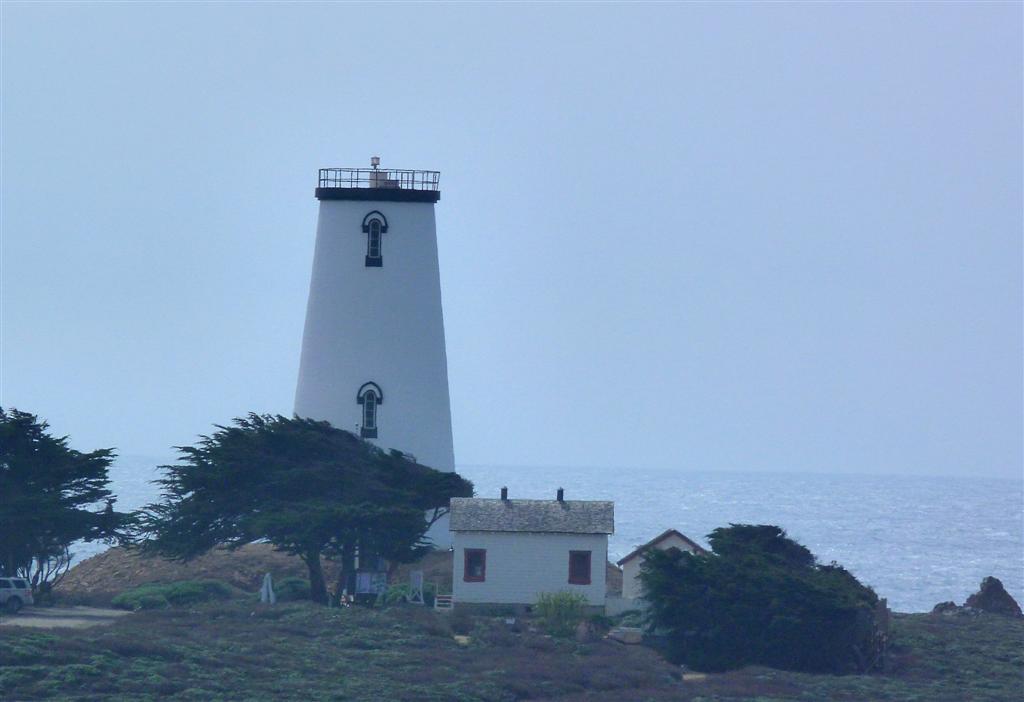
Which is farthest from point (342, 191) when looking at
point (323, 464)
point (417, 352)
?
point (323, 464)

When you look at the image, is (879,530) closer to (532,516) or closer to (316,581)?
(532,516)

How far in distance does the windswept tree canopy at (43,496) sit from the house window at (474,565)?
8.77 metres

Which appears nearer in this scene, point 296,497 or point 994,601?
point 296,497

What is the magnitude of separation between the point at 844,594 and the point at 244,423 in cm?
1722

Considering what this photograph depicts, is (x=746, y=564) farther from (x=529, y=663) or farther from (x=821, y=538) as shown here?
(x=821, y=538)

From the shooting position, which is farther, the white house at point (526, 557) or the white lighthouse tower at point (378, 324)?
the white lighthouse tower at point (378, 324)

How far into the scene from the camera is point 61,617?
4366 centimetres

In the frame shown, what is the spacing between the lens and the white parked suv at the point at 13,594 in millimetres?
44531

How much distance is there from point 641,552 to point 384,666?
10643mm

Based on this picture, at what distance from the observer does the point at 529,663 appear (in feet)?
122

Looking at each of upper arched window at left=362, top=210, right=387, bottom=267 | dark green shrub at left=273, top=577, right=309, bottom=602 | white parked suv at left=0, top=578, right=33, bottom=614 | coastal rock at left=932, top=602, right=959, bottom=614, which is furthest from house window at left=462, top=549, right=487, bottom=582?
coastal rock at left=932, top=602, right=959, bottom=614

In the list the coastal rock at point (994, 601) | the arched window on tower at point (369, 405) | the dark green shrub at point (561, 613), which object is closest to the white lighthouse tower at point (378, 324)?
the arched window on tower at point (369, 405)

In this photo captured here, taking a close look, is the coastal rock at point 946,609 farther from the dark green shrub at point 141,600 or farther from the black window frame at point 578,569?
the dark green shrub at point 141,600

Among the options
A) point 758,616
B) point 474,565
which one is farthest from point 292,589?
point 758,616
